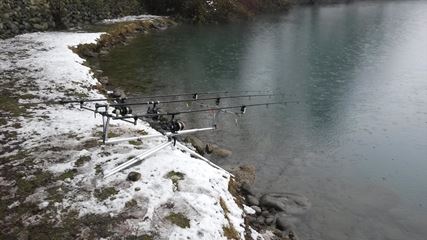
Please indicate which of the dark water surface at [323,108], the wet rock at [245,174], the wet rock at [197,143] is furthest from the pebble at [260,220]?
the wet rock at [197,143]

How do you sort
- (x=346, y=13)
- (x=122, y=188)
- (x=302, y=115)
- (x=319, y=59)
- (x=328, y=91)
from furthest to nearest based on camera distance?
(x=346, y=13) → (x=319, y=59) → (x=328, y=91) → (x=302, y=115) → (x=122, y=188)

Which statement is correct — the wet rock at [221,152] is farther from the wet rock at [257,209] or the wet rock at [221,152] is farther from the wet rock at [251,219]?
the wet rock at [251,219]

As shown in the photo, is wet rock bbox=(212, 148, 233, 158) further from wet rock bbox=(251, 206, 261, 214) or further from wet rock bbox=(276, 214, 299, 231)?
wet rock bbox=(276, 214, 299, 231)

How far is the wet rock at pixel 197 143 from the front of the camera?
19.0 meters

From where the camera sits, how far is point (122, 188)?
11.8m

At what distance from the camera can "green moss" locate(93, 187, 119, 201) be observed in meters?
11.4

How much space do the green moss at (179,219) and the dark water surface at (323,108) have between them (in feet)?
16.7

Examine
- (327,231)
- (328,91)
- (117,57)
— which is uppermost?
(117,57)

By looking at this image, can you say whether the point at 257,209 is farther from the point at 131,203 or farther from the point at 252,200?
the point at 131,203

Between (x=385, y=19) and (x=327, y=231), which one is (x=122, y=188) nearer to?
(x=327, y=231)

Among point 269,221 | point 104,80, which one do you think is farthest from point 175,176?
point 104,80

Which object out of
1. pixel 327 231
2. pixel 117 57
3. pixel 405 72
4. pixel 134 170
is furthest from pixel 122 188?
pixel 405 72

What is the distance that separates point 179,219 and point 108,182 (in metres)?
2.62

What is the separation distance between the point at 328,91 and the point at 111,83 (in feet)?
49.7
